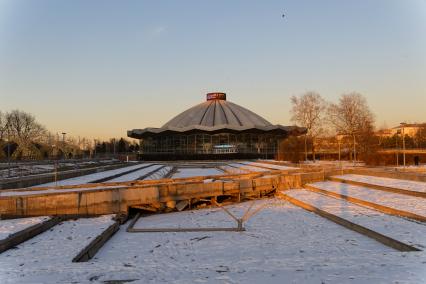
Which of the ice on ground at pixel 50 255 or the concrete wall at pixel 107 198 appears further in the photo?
the concrete wall at pixel 107 198

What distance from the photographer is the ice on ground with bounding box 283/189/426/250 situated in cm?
962

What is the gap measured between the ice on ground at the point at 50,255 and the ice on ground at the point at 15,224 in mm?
549

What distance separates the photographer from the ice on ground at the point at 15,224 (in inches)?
418

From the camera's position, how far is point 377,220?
1173 centimetres

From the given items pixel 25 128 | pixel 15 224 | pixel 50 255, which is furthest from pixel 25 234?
pixel 25 128

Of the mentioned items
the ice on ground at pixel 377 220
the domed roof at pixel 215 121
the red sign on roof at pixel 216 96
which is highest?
the red sign on roof at pixel 216 96

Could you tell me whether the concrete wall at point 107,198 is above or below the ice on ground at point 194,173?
above

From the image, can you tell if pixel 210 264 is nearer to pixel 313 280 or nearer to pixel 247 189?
pixel 313 280

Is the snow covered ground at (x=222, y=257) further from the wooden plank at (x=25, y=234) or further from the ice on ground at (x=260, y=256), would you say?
the wooden plank at (x=25, y=234)

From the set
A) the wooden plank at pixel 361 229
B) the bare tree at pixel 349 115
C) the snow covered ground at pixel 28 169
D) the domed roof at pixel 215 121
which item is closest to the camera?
the wooden plank at pixel 361 229

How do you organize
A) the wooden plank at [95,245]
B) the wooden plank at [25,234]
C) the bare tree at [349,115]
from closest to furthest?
1. the wooden plank at [95,245]
2. the wooden plank at [25,234]
3. the bare tree at [349,115]

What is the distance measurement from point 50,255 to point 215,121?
7687cm

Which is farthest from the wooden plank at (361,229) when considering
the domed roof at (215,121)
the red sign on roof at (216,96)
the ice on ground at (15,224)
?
the red sign on roof at (216,96)

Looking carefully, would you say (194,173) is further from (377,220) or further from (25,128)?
(25,128)
